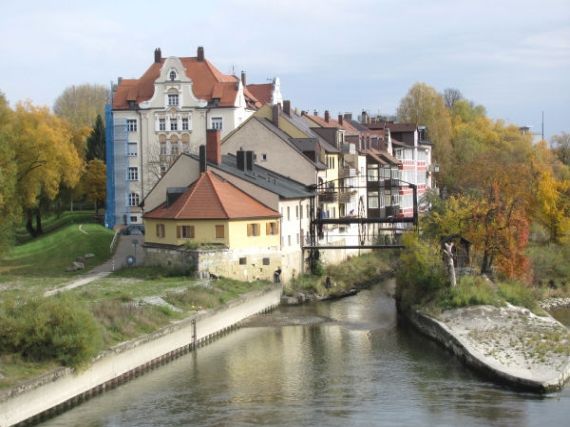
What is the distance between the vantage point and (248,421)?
2708 centimetres

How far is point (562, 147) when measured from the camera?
10294 centimetres

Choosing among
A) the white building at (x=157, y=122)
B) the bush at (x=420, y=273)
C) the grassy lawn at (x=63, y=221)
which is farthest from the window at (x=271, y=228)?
the grassy lawn at (x=63, y=221)

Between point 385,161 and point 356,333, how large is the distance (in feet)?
130

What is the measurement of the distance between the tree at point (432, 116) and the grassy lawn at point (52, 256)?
43.5 metres

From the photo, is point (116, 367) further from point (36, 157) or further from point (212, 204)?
point (36, 157)

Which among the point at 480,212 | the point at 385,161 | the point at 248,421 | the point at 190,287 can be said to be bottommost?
the point at 248,421

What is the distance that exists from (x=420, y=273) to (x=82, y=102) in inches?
3641

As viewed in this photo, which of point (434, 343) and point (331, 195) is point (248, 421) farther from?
point (331, 195)

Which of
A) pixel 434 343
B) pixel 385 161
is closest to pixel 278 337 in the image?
pixel 434 343

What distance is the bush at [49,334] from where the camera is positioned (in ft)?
92.8

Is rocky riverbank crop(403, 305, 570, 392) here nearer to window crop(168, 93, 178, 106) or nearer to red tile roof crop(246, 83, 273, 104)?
window crop(168, 93, 178, 106)

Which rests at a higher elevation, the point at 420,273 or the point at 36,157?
→ the point at 36,157

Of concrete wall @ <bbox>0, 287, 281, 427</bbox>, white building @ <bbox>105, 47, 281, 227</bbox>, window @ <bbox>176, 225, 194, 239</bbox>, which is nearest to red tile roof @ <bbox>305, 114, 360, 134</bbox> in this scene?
white building @ <bbox>105, 47, 281, 227</bbox>

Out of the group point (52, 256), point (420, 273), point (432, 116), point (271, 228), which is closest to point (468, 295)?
point (420, 273)
